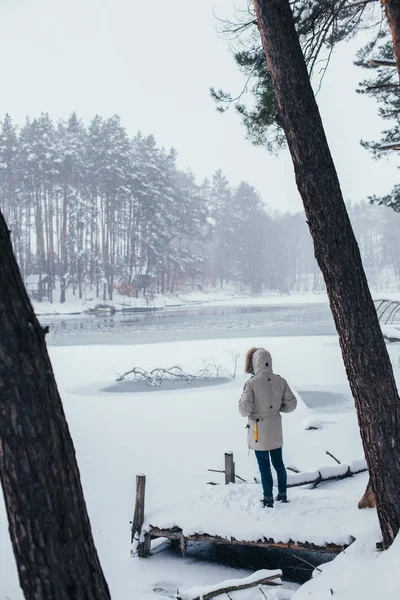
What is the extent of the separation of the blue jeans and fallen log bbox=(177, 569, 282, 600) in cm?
114

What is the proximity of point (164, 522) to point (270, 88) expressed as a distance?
5.34 metres

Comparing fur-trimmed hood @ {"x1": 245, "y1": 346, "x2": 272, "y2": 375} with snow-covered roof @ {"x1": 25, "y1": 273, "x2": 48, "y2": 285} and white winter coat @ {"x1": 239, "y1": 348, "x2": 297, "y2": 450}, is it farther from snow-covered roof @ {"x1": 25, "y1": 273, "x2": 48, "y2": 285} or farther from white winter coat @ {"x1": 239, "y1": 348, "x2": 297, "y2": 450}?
snow-covered roof @ {"x1": 25, "y1": 273, "x2": 48, "y2": 285}

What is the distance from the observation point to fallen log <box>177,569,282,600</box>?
4.50 metres

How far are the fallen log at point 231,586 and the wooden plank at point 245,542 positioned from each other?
606 mm

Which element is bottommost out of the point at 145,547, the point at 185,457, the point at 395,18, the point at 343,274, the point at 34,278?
the point at 145,547

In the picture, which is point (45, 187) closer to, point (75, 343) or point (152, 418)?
point (75, 343)

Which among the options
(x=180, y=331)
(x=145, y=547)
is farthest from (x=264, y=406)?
(x=180, y=331)

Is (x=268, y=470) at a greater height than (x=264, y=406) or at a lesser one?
lesser

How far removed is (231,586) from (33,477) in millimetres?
3171

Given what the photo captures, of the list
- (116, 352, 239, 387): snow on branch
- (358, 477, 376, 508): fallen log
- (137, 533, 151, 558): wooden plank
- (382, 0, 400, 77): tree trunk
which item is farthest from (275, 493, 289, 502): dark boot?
(116, 352, 239, 387): snow on branch

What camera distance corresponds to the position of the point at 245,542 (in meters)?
5.41

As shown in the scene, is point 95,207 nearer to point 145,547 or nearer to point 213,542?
point 145,547

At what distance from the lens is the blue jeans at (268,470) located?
223 inches

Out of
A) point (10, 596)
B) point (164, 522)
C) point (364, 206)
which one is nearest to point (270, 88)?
point (164, 522)
